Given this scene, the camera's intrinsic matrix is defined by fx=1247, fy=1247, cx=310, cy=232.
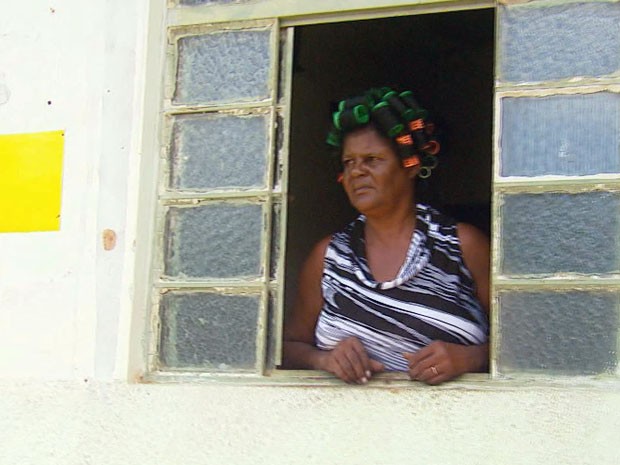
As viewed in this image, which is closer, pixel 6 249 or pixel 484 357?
pixel 484 357

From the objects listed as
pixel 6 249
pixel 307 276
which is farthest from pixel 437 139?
pixel 6 249

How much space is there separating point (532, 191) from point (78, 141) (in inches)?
57.3

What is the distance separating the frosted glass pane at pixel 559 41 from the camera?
3.40 m

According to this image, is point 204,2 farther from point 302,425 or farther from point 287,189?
point 302,425

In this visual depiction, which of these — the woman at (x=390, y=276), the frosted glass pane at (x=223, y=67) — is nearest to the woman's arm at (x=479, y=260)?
the woman at (x=390, y=276)

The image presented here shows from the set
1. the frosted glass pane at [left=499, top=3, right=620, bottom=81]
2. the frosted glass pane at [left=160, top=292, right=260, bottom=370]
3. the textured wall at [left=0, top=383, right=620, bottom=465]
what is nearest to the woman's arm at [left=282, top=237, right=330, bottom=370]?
the frosted glass pane at [left=160, top=292, right=260, bottom=370]

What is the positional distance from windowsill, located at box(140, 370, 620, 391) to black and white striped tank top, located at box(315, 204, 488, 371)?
0.21 m

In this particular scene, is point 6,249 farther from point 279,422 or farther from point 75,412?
point 279,422

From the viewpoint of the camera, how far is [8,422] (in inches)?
152

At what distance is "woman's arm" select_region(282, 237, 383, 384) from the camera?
349 cm

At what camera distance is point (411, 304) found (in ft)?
12.3

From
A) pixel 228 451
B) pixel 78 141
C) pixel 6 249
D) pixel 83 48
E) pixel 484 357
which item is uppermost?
pixel 83 48

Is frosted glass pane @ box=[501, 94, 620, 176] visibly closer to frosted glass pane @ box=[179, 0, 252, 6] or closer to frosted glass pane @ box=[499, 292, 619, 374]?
frosted glass pane @ box=[499, 292, 619, 374]

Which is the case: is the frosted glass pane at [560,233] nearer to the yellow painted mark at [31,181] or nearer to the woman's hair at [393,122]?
the woman's hair at [393,122]
